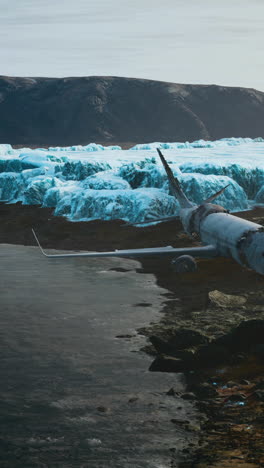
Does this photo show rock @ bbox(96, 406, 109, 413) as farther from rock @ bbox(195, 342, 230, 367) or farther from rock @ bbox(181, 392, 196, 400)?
rock @ bbox(195, 342, 230, 367)

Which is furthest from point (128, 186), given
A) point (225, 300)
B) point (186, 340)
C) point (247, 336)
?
point (247, 336)

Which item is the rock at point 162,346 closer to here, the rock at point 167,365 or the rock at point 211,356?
the rock at point 167,365

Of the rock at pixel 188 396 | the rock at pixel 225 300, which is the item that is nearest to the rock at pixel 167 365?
the rock at pixel 188 396

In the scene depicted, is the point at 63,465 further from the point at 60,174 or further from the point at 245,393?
the point at 60,174

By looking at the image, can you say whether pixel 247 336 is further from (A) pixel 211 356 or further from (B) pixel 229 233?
(B) pixel 229 233

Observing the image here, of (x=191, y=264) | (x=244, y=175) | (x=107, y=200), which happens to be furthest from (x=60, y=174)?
(x=191, y=264)

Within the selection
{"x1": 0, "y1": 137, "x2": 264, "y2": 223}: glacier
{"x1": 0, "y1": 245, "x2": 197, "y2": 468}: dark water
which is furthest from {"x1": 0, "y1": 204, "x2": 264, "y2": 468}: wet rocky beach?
{"x1": 0, "y1": 137, "x2": 264, "y2": 223}: glacier
